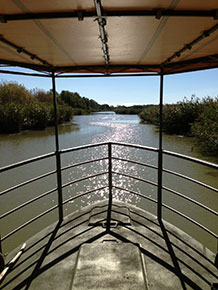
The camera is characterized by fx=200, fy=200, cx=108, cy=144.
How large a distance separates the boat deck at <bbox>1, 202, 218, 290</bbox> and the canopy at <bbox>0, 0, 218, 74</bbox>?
1667 mm

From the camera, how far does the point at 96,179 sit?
5273 millimetres

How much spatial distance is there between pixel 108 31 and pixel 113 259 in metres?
1.70

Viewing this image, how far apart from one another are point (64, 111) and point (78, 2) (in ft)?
66.1

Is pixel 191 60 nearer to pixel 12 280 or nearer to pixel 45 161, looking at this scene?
pixel 12 280

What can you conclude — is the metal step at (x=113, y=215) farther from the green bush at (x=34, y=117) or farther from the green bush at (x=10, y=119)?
the green bush at (x=34, y=117)

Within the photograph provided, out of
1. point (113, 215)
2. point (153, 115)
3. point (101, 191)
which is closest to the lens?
point (113, 215)

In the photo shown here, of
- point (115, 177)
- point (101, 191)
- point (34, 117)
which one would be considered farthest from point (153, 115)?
point (101, 191)

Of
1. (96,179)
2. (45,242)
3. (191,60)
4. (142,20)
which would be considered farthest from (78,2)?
(96,179)

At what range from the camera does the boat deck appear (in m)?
1.42

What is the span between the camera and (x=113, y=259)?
1622 mm

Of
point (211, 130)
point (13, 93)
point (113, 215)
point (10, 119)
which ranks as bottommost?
point (113, 215)

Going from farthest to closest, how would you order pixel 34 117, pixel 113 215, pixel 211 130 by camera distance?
pixel 34 117 → pixel 211 130 → pixel 113 215

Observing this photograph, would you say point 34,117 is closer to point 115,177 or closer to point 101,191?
point 115,177

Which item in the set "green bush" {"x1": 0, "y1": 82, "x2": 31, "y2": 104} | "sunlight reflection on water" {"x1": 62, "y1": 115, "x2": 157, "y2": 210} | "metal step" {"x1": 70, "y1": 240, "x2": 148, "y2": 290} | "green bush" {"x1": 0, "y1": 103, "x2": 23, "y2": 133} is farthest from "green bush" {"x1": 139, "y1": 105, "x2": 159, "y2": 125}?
"metal step" {"x1": 70, "y1": 240, "x2": 148, "y2": 290}
